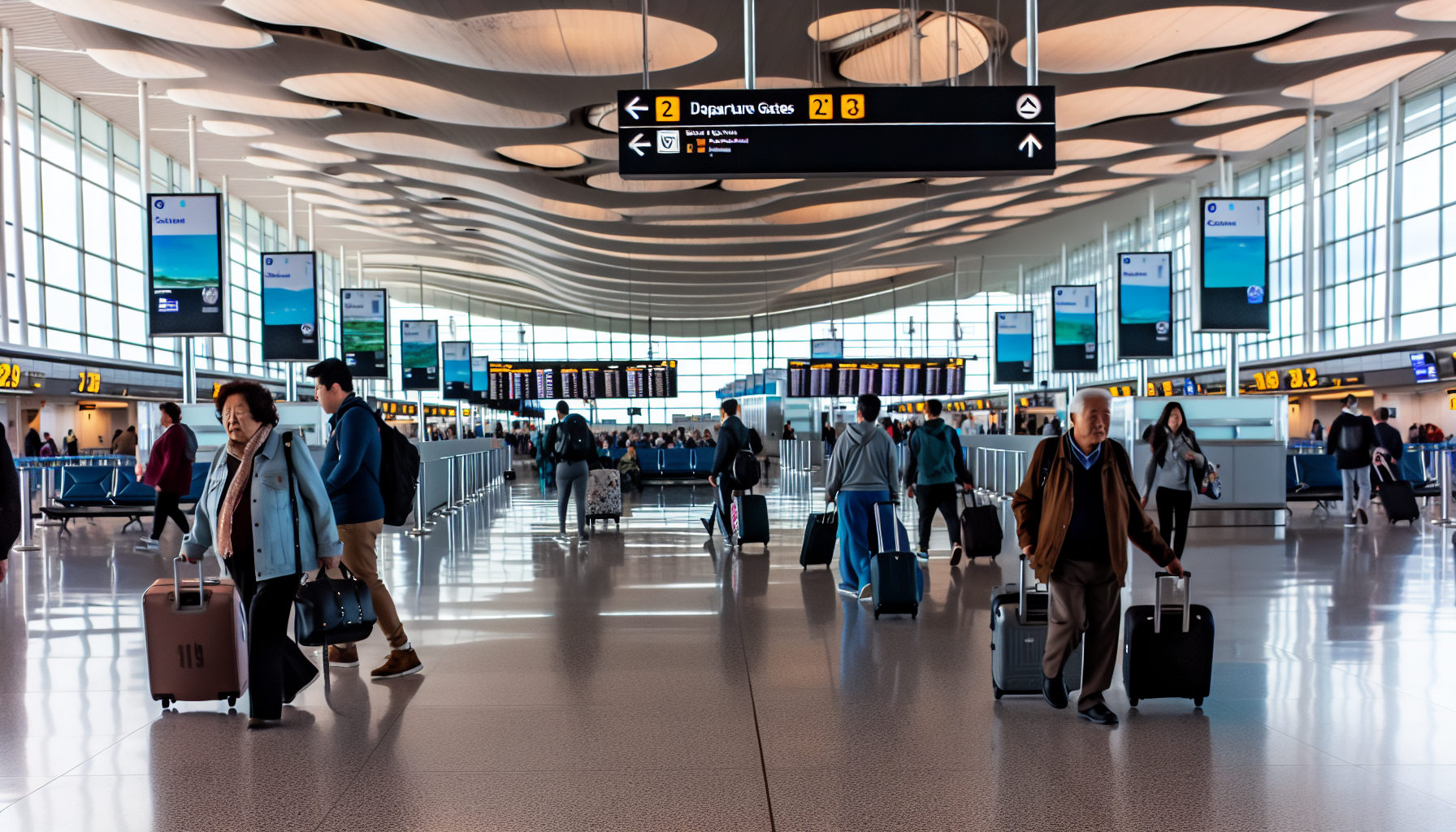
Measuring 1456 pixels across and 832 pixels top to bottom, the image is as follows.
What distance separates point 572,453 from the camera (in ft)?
38.8

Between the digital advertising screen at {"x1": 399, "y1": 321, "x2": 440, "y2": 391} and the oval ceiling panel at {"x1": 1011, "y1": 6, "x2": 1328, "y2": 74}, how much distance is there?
1499cm

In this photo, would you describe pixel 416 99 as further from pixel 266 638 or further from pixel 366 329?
pixel 266 638

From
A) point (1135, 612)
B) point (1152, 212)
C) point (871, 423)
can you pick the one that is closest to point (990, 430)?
point (1152, 212)

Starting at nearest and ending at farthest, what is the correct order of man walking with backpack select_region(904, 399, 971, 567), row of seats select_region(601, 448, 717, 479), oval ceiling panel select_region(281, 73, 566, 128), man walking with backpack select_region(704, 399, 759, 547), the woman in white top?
the woman in white top, man walking with backpack select_region(904, 399, 971, 567), man walking with backpack select_region(704, 399, 759, 547), oval ceiling panel select_region(281, 73, 566, 128), row of seats select_region(601, 448, 717, 479)

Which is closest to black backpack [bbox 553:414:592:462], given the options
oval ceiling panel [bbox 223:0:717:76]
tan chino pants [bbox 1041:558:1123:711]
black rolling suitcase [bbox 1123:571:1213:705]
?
oval ceiling panel [bbox 223:0:717:76]

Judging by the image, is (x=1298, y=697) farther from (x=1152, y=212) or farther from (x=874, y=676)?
(x=1152, y=212)

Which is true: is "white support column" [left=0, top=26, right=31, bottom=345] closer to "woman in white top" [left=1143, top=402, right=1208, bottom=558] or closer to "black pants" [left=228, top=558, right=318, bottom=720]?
"black pants" [left=228, top=558, right=318, bottom=720]

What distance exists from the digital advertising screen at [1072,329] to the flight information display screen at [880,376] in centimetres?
837

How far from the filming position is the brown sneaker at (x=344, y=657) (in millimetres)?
5820

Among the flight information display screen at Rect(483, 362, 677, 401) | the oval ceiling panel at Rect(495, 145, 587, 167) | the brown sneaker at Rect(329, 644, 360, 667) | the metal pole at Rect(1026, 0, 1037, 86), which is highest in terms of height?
the oval ceiling panel at Rect(495, 145, 587, 167)

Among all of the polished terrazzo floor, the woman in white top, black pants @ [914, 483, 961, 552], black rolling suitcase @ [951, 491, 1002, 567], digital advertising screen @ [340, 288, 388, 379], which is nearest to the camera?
the polished terrazzo floor

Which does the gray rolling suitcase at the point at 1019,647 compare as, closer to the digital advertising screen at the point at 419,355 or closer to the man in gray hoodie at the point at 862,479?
the man in gray hoodie at the point at 862,479

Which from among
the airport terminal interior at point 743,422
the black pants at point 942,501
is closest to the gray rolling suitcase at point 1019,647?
the airport terminal interior at point 743,422

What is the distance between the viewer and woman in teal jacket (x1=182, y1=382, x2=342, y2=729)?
4.52 metres
